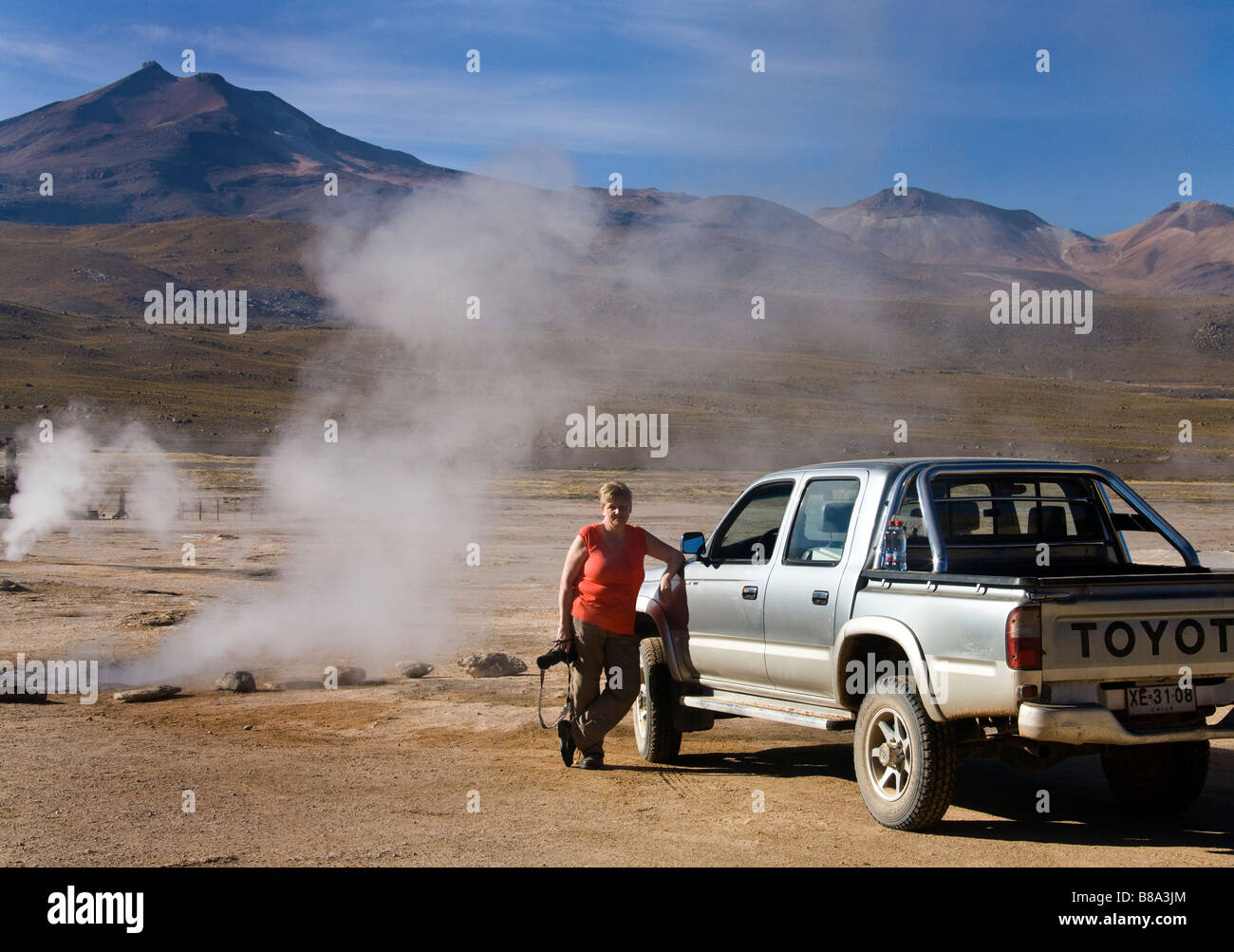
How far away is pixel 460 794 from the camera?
7801 millimetres

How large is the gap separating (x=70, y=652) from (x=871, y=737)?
10.3 m

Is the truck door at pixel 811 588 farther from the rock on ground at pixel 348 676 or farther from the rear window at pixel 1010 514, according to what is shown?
the rock on ground at pixel 348 676

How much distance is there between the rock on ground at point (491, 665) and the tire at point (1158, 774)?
6803 mm

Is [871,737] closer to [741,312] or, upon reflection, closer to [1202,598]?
[1202,598]

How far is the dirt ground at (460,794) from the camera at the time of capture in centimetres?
639

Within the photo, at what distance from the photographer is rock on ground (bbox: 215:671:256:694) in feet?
39.3

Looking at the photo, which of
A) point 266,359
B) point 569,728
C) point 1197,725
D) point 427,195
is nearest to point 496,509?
point 427,195

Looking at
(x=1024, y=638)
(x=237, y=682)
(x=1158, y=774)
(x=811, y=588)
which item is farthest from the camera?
(x=237, y=682)

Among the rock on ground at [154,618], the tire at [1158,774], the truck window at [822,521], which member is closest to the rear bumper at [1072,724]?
the tire at [1158,774]
